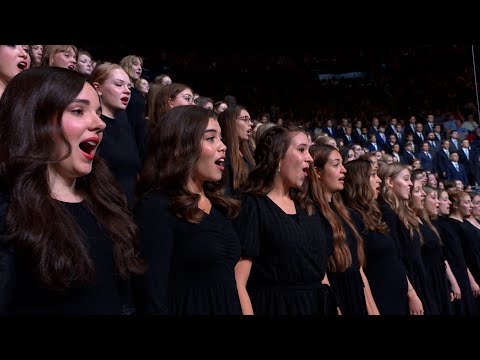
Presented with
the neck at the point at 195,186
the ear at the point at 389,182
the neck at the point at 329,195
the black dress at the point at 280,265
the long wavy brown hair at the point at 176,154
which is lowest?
the black dress at the point at 280,265

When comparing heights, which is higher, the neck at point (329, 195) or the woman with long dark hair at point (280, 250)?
the neck at point (329, 195)

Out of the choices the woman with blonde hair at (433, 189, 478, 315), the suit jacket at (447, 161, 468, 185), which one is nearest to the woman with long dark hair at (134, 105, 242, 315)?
the woman with blonde hair at (433, 189, 478, 315)

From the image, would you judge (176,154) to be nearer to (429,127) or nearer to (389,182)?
(389,182)

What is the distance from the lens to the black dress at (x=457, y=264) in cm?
497

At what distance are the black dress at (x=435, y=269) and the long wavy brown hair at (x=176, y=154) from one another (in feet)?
8.78

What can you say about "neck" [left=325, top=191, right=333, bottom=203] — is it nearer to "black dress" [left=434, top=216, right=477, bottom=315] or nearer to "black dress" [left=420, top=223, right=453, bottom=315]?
"black dress" [left=420, top=223, right=453, bottom=315]

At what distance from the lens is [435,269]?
4289 millimetres

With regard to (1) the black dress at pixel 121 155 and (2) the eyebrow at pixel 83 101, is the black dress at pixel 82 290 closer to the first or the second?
(2) the eyebrow at pixel 83 101

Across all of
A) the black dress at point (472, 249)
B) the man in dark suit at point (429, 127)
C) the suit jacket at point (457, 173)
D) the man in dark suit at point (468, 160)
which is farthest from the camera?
the man in dark suit at point (429, 127)

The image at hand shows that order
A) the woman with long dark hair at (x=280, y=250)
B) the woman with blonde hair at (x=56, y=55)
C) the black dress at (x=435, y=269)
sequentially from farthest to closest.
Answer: the black dress at (x=435, y=269) < the woman with blonde hair at (x=56, y=55) < the woman with long dark hair at (x=280, y=250)

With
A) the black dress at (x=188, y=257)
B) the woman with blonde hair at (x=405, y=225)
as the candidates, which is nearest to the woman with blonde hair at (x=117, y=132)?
the black dress at (x=188, y=257)

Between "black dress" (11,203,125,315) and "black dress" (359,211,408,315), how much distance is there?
7.18 ft

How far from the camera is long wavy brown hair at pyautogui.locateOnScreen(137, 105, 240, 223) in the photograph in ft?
6.31

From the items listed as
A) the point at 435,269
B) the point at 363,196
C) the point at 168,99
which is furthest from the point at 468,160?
the point at 168,99
